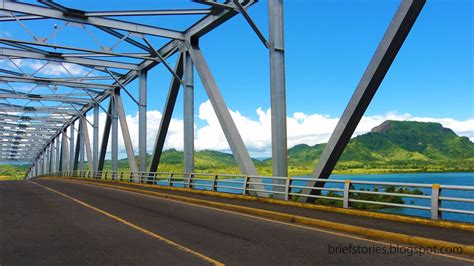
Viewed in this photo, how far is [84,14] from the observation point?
2153 cm

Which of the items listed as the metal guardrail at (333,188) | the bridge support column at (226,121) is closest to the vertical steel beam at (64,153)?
the metal guardrail at (333,188)

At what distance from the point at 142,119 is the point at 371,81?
76.4 ft

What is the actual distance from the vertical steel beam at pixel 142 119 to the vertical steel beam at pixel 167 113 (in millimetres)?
3083

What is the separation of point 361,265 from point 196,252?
2.77 metres

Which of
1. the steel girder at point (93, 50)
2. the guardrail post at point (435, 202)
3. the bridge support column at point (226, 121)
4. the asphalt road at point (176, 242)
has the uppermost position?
the steel girder at point (93, 50)

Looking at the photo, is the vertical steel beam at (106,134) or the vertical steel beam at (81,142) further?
the vertical steel beam at (81,142)

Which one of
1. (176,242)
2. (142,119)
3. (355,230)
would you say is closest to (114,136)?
(142,119)

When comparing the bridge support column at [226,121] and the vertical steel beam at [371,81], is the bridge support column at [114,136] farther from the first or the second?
the vertical steel beam at [371,81]

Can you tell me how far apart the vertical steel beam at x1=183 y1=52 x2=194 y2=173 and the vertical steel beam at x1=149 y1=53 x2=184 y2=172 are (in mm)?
879

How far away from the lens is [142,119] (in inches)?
1273

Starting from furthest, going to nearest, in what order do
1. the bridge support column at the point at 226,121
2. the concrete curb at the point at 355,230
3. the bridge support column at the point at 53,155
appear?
the bridge support column at the point at 53,155
the bridge support column at the point at 226,121
the concrete curb at the point at 355,230

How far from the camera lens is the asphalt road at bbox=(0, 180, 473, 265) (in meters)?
6.59

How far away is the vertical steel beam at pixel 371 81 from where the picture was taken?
11352mm

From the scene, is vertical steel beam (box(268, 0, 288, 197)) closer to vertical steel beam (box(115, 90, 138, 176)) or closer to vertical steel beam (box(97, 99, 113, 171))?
vertical steel beam (box(115, 90, 138, 176))
